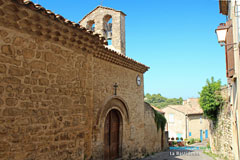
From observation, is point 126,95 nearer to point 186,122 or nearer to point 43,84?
point 43,84

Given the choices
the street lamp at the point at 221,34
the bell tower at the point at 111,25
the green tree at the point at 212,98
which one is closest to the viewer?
the street lamp at the point at 221,34

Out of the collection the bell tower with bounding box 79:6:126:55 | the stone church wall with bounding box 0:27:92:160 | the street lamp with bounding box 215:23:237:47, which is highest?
the bell tower with bounding box 79:6:126:55

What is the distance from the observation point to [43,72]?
4371mm

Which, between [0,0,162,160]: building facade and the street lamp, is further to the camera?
the street lamp

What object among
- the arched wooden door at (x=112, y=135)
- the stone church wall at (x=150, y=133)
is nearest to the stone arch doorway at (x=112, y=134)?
the arched wooden door at (x=112, y=135)

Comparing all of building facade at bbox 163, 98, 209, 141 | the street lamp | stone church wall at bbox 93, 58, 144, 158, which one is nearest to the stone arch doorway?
stone church wall at bbox 93, 58, 144, 158

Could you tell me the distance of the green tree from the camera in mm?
12125

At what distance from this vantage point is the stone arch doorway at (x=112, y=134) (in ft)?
25.9

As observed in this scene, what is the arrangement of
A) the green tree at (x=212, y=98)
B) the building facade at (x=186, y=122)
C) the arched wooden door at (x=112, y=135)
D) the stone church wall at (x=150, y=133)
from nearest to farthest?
the arched wooden door at (x=112, y=135) → the stone church wall at (x=150, y=133) → the green tree at (x=212, y=98) → the building facade at (x=186, y=122)

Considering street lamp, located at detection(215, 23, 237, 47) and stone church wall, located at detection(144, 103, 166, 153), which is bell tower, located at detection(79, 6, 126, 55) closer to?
stone church wall, located at detection(144, 103, 166, 153)

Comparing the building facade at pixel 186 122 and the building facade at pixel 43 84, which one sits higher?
the building facade at pixel 43 84

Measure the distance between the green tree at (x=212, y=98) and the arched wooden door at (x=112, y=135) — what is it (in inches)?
261

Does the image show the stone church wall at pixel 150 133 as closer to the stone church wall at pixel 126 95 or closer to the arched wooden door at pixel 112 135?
the stone church wall at pixel 126 95

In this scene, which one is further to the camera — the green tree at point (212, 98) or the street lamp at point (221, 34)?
the green tree at point (212, 98)
